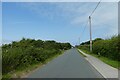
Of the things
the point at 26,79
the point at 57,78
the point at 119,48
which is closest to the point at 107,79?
the point at 57,78

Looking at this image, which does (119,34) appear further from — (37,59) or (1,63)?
(1,63)

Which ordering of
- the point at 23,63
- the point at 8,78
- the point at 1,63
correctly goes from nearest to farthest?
the point at 8,78
the point at 1,63
the point at 23,63

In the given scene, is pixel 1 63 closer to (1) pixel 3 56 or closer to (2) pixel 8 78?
(1) pixel 3 56

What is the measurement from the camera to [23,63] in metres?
20.6

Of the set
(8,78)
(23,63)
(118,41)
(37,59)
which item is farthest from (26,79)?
(118,41)

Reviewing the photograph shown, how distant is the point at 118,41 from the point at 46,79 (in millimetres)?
16037

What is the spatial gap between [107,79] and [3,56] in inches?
270

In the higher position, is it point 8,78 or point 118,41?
point 118,41

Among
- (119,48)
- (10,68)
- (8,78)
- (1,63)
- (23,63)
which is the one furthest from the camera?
(119,48)

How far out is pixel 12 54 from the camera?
18234 millimetres

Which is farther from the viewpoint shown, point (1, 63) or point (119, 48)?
point (119, 48)

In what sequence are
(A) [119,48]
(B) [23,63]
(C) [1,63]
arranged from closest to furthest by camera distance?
1. (C) [1,63]
2. (B) [23,63]
3. (A) [119,48]

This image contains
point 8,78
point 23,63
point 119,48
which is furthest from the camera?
point 119,48

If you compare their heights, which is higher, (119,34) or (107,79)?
(119,34)
